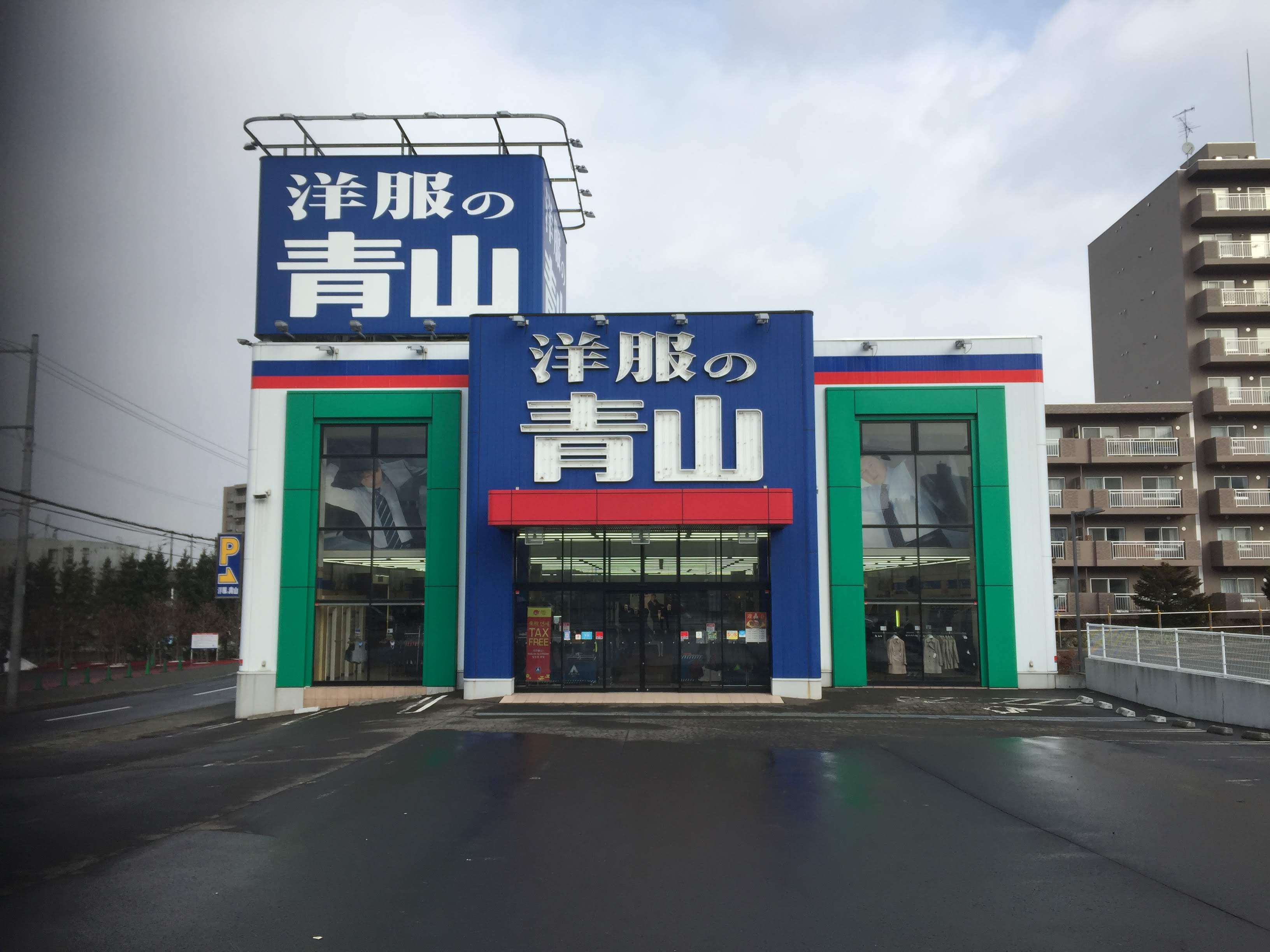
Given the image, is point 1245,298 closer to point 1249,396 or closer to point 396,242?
point 1249,396

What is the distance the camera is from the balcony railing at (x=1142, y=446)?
42.2 m

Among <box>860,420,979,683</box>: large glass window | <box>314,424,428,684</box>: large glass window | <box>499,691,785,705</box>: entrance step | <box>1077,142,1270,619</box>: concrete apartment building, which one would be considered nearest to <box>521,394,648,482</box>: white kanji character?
<box>314,424,428,684</box>: large glass window

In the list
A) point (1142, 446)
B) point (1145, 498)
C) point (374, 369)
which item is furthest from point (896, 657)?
Answer: point (1142, 446)

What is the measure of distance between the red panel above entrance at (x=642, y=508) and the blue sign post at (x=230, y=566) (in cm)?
718

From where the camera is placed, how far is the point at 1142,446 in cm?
4234

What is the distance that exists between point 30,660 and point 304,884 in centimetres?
3273

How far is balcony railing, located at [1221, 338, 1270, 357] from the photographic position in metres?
44.8

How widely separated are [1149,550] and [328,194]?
128 feet

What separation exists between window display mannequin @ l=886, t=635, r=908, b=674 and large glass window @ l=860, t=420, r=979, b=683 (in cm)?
2

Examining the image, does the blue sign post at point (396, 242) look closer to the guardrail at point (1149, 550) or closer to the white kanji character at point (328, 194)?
the white kanji character at point (328, 194)

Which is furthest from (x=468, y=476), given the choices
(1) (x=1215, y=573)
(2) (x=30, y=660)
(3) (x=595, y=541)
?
(1) (x=1215, y=573)

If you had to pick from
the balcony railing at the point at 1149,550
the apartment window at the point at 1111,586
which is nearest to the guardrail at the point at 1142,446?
the balcony railing at the point at 1149,550

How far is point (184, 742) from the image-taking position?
17.3 meters

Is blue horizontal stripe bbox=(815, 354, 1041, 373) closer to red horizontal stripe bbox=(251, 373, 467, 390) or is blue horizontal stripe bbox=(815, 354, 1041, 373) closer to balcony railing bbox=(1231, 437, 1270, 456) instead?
red horizontal stripe bbox=(251, 373, 467, 390)
